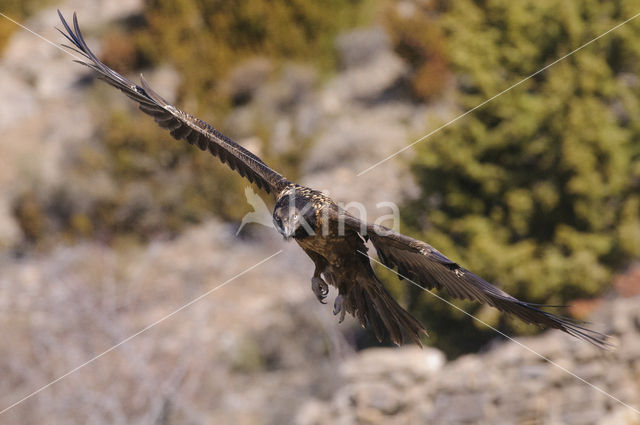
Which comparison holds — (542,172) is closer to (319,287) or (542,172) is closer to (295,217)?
(319,287)

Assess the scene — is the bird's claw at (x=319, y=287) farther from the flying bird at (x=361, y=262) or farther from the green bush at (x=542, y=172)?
the green bush at (x=542, y=172)

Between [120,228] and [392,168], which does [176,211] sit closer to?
[120,228]

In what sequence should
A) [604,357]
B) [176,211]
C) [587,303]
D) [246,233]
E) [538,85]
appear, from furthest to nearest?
[176,211] → [246,233] → [538,85] → [587,303] → [604,357]

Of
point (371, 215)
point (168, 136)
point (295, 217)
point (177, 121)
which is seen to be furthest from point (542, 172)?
point (168, 136)

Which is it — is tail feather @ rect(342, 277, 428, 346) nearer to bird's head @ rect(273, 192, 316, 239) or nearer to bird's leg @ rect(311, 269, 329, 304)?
bird's leg @ rect(311, 269, 329, 304)

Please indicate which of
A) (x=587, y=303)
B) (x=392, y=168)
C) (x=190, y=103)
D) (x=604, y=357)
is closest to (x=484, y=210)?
(x=587, y=303)

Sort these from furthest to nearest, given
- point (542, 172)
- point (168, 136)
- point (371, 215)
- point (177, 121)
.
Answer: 1. point (168, 136)
2. point (371, 215)
3. point (542, 172)
4. point (177, 121)

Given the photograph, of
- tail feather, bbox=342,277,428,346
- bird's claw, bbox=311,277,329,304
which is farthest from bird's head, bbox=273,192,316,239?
tail feather, bbox=342,277,428,346
